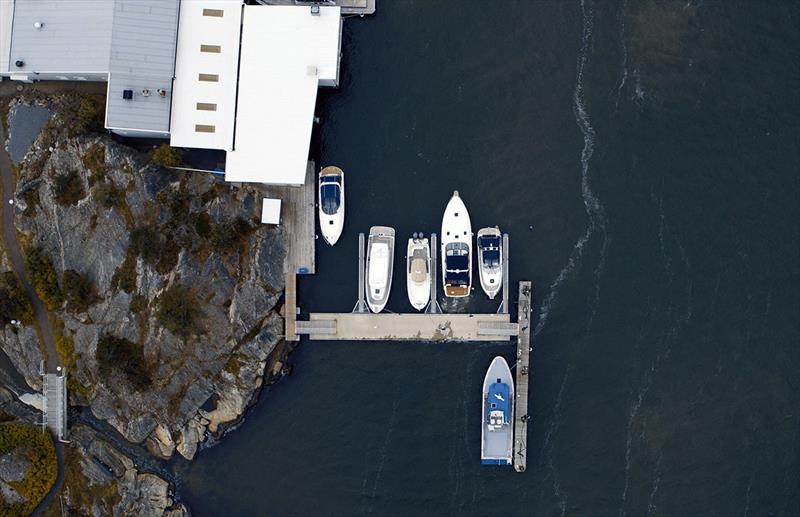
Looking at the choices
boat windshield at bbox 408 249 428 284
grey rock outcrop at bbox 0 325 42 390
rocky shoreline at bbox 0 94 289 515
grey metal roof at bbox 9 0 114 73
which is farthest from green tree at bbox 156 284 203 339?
grey metal roof at bbox 9 0 114 73

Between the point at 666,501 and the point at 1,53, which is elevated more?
the point at 1,53

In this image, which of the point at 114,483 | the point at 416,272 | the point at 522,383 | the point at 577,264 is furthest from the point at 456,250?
the point at 114,483

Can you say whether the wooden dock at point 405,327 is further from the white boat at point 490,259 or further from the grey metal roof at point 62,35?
the grey metal roof at point 62,35

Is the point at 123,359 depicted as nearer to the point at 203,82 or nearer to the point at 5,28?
the point at 203,82

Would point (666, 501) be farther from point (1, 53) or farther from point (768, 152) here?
point (1, 53)

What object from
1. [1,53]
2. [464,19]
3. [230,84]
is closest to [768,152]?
[464,19]

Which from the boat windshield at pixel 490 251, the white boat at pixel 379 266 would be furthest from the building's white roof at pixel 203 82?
the boat windshield at pixel 490 251
